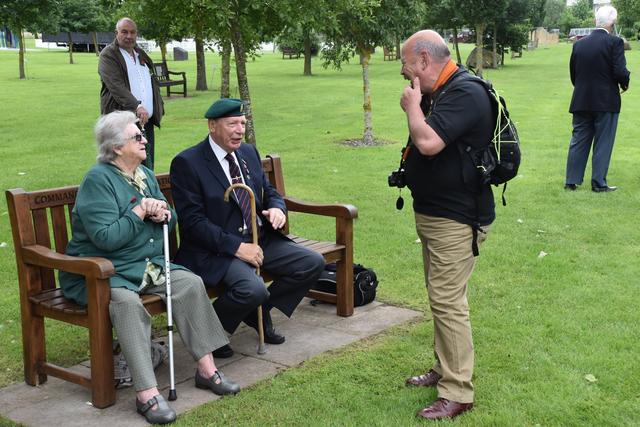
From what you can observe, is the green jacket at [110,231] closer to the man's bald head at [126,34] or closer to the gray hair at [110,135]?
the gray hair at [110,135]

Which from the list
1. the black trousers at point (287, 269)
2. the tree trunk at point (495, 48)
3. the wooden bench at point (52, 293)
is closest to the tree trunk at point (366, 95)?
the black trousers at point (287, 269)

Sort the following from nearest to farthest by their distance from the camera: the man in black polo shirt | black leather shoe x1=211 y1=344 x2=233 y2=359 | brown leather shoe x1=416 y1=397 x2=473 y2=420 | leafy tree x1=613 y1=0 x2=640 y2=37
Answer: the man in black polo shirt → brown leather shoe x1=416 y1=397 x2=473 y2=420 → black leather shoe x1=211 y1=344 x2=233 y2=359 → leafy tree x1=613 y1=0 x2=640 y2=37

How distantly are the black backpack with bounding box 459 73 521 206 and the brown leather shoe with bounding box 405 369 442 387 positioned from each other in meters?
1.18

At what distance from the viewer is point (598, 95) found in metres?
10.0

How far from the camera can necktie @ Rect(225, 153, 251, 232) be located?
5.27 meters

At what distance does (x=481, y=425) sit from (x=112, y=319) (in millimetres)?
1953

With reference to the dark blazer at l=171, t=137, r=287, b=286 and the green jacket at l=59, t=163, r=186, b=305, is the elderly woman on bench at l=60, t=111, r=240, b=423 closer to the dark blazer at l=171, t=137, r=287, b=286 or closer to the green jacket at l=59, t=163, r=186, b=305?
the green jacket at l=59, t=163, r=186, b=305

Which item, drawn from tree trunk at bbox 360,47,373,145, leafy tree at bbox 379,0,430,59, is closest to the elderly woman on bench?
leafy tree at bbox 379,0,430,59

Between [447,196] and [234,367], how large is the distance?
5.59 ft

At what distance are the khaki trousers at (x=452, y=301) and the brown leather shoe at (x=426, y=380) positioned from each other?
0.34 metres

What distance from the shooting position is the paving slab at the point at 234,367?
437 cm

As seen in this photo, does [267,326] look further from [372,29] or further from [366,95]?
[366,95]

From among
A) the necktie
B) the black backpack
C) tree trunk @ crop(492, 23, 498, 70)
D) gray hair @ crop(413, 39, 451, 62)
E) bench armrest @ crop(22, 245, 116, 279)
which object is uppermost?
gray hair @ crop(413, 39, 451, 62)

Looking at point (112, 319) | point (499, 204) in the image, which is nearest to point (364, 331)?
point (112, 319)
